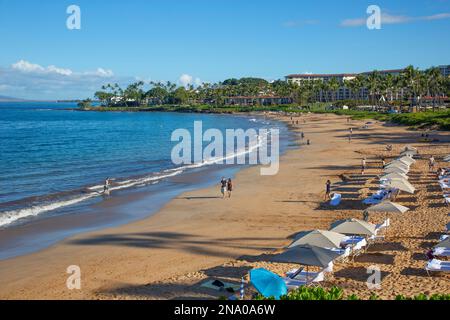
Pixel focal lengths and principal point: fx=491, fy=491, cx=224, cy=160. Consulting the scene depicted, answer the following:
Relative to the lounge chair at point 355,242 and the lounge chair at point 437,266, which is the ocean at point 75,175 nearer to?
the lounge chair at point 355,242

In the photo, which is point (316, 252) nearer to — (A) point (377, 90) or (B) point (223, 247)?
(B) point (223, 247)

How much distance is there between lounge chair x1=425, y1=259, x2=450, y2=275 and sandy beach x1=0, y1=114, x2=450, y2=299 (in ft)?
0.79

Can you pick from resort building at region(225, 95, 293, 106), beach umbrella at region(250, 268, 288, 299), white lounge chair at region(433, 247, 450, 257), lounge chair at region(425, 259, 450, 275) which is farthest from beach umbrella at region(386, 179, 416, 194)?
resort building at region(225, 95, 293, 106)

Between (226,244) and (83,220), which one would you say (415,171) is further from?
(83,220)

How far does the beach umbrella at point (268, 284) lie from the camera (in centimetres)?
1081

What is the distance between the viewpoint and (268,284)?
11016 mm

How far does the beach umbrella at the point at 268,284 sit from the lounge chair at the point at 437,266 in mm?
4698

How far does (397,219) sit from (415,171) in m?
12.6

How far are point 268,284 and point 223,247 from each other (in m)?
6.60

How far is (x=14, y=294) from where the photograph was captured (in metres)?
13.7

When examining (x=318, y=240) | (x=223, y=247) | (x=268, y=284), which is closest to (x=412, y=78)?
(x=223, y=247)

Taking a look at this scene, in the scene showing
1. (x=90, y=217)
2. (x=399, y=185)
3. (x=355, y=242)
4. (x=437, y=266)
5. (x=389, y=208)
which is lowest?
(x=90, y=217)

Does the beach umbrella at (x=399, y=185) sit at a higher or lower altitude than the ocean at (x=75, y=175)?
higher

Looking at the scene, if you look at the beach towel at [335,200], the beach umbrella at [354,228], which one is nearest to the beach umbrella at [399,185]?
the beach towel at [335,200]
